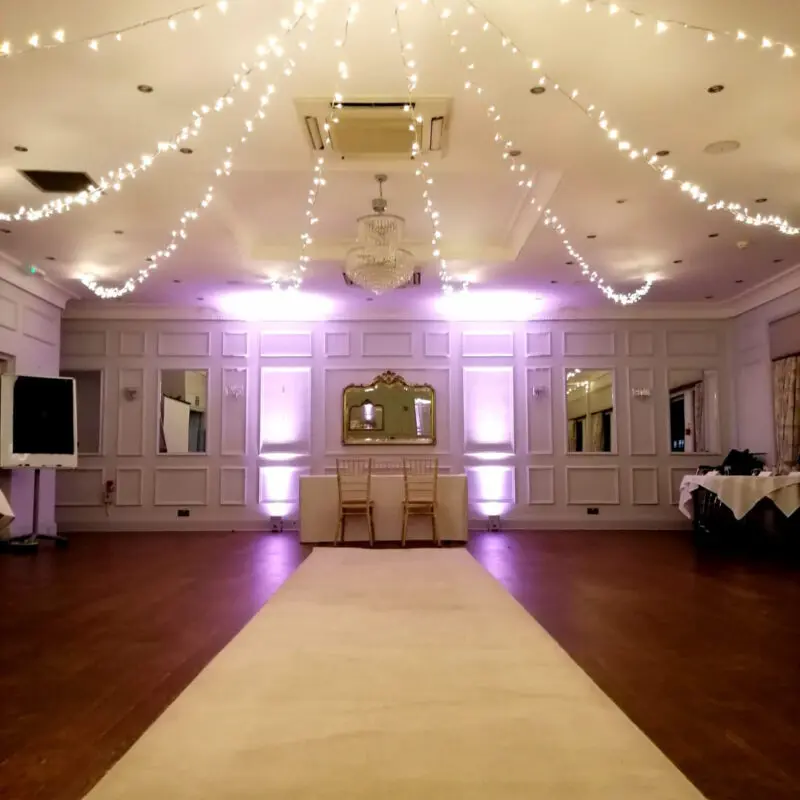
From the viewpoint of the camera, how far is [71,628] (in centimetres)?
366

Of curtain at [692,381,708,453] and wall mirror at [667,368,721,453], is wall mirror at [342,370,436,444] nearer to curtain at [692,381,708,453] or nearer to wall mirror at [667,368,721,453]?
wall mirror at [667,368,721,453]

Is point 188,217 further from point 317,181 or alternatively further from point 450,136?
point 450,136

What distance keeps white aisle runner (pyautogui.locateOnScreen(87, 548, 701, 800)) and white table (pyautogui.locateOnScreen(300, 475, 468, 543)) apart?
13.7 feet

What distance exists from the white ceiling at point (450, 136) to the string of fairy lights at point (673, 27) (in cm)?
4

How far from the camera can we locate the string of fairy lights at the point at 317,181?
3472 mm

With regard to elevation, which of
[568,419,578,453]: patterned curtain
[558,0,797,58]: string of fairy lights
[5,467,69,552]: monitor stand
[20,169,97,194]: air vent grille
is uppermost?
[558,0,797,58]: string of fairy lights

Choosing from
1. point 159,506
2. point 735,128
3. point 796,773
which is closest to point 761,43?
point 735,128

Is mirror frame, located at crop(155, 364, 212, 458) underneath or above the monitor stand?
above

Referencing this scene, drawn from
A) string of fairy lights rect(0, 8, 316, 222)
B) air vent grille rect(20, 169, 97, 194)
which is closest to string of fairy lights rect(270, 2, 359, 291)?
string of fairy lights rect(0, 8, 316, 222)

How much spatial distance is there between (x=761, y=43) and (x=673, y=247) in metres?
3.48

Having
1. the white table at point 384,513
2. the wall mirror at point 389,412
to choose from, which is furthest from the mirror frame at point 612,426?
the white table at point 384,513

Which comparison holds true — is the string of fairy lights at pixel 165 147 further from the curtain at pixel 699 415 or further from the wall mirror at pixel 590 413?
the curtain at pixel 699 415

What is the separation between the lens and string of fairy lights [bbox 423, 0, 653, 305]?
11.2 ft

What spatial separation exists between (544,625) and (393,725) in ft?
5.43
